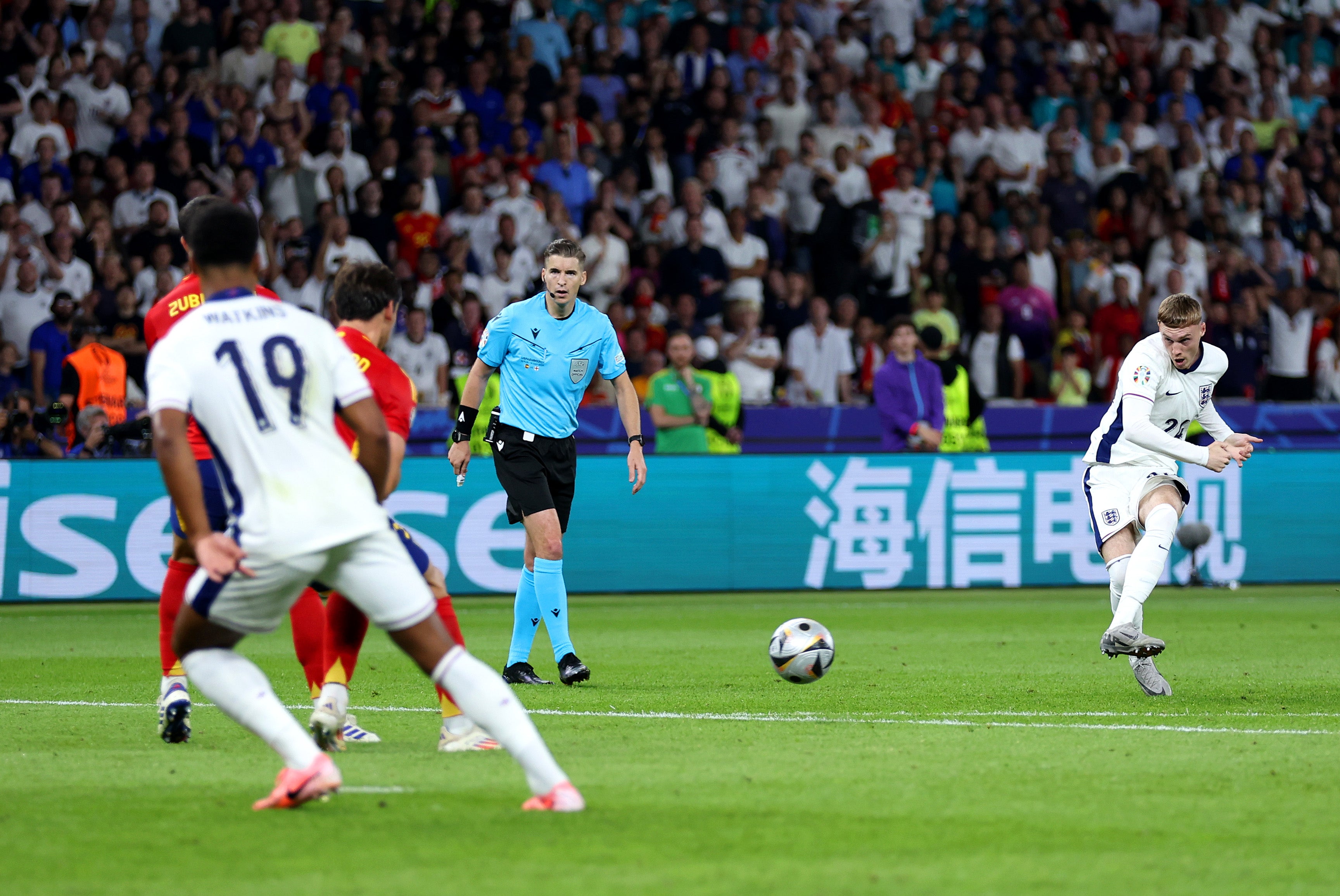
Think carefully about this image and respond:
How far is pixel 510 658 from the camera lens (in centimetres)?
1009

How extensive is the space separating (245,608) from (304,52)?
53.9 feet

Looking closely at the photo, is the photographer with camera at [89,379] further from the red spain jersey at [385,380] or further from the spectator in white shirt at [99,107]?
the red spain jersey at [385,380]

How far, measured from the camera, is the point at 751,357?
64.3 feet

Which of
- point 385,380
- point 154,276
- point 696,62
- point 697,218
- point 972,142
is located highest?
point 696,62

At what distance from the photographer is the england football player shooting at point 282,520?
17.4ft

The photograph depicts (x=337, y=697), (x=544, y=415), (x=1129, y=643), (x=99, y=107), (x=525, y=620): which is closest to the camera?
(x=337, y=697)

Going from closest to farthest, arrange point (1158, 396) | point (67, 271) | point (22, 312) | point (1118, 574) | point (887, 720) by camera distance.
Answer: point (887, 720)
point (1158, 396)
point (1118, 574)
point (22, 312)
point (67, 271)

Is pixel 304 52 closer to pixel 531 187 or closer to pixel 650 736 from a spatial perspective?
pixel 531 187

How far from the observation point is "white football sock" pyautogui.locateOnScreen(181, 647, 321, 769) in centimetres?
551

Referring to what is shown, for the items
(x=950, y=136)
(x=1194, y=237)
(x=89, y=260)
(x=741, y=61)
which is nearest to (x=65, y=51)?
(x=89, y=260)

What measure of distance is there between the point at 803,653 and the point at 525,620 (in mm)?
1760

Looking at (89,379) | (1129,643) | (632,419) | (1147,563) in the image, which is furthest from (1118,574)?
(89,379)

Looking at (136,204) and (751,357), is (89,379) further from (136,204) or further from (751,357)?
(751,357)

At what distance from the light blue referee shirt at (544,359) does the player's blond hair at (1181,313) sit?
313 cm
